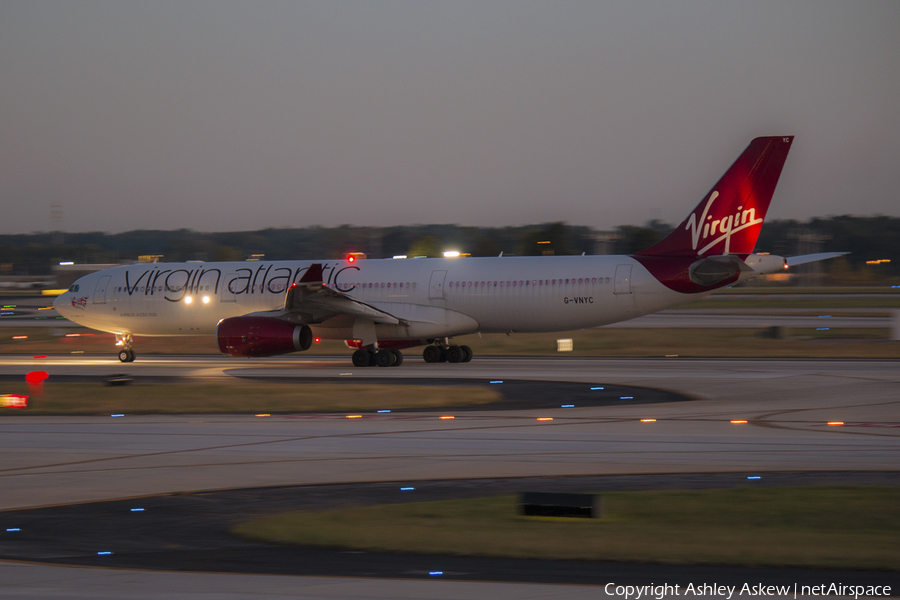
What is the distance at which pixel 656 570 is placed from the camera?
842cm

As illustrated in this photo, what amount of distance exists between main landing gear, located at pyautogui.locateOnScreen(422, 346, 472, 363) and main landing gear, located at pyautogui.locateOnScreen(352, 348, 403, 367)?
1518 mm

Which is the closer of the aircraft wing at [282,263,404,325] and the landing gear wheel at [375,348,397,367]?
the aircraft wing at [282,263,404,325]

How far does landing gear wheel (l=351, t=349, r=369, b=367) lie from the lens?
112 ft

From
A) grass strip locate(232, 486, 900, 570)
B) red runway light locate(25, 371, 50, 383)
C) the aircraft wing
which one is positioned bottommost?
grass strip locate(232, 486, 900, 570)

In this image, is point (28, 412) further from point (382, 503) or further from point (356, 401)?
point (382, 503)

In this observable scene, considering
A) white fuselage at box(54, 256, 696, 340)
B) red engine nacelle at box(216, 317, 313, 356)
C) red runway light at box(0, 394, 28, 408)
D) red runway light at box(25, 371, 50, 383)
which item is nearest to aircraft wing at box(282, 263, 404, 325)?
white fuselage at box(54, 256, 696, 340)

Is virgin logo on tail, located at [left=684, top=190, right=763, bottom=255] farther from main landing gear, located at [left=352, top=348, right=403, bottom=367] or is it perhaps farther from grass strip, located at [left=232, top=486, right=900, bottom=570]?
grass strip, located at [left=232, top=486, right=900, bottom=570]

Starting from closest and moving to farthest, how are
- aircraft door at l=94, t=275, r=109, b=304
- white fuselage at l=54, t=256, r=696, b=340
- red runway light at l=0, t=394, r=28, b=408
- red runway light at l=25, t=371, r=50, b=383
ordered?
red runway light at l=0, t=394, r=28, b=408 < red runway light at l=25, t=371, r=50, b=383 < white fuselage at l=54, t=256, r=696, b=340 < aircraft door at l=94, t=275, r=109, b=304

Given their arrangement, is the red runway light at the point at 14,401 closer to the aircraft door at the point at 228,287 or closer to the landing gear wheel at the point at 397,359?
the landing gear wheel at the point at 397,359

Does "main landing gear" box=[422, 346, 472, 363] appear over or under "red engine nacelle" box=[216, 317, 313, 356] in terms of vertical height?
under

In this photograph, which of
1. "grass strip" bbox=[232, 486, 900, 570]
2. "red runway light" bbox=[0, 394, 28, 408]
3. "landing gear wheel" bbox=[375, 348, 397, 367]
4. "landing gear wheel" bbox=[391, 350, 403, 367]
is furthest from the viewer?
"landing gear wheel" bbox=[391, 350, 403, 367]

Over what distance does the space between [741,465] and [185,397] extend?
1462cm

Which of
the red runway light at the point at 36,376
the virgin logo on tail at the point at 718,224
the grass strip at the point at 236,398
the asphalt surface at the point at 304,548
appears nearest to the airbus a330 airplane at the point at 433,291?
the virgin logo on tail at the point at 718,224

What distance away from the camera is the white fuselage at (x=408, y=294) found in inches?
1276
